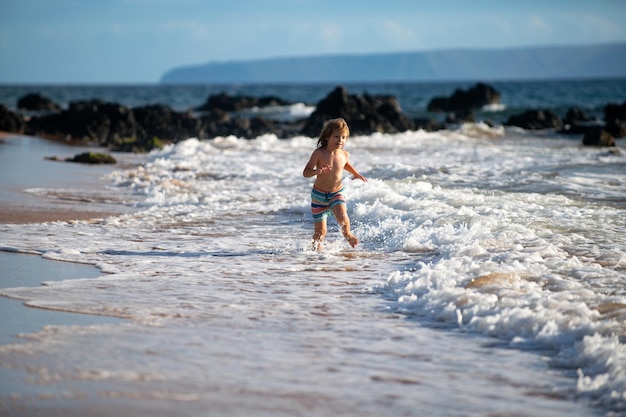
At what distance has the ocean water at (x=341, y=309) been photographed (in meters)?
4.00

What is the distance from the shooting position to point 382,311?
5.65 meters

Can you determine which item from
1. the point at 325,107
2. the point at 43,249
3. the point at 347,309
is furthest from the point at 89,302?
the point at 325,107

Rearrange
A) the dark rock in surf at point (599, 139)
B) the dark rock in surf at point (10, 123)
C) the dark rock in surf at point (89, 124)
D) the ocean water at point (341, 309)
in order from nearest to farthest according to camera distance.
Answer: the ocean water at point (341, 309)
the dark rock in surf at point (599, 139)
the dark rock in surf at point (10, 123)
the dark rock in surf at point (89, 124)

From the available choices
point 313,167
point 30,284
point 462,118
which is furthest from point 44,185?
point 462,118

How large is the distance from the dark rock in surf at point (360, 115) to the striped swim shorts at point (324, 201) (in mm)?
18645

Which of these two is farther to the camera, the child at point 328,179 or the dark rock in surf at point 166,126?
the dark rock in surf at point 166,126

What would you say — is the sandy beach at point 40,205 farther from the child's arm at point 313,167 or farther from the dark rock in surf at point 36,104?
the dark rock in surf at point 36,104

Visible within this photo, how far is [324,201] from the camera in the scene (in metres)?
8.35

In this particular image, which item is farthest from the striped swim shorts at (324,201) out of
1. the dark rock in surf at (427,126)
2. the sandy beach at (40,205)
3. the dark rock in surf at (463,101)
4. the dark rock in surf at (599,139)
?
the dark rock in surf at (463,101)

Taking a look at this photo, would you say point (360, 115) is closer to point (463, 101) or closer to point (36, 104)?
point (463, 101)

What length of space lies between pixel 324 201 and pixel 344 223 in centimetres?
36

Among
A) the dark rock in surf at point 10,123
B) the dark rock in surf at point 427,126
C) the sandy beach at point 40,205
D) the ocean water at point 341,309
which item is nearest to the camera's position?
the ocean water at point 341,309

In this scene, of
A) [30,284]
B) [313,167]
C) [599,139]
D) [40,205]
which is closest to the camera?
[30,284]

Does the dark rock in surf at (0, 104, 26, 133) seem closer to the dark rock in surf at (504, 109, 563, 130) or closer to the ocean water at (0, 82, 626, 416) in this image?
the ocean water at (0, 82, 626, 416)
